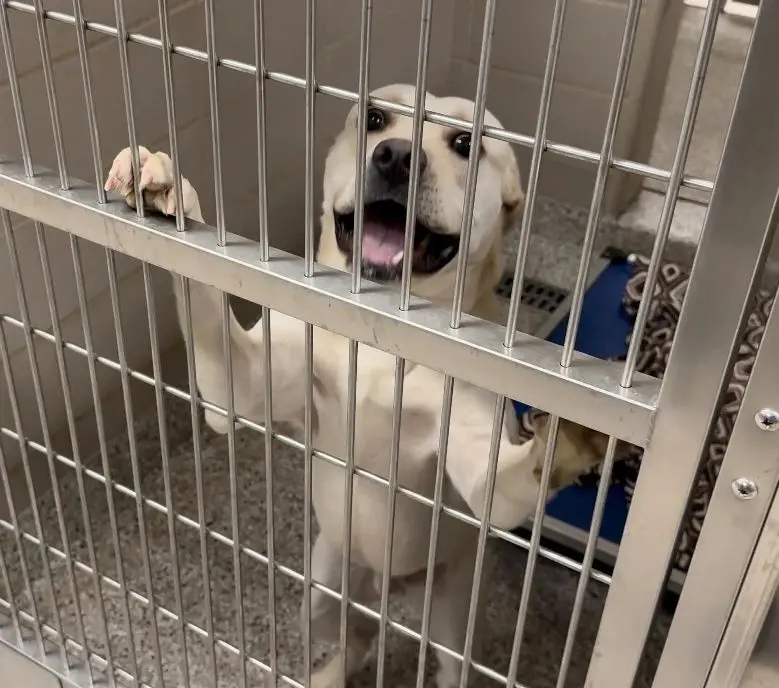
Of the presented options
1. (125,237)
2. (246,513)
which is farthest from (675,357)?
(246,513)

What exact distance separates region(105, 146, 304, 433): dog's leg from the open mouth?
0.11m

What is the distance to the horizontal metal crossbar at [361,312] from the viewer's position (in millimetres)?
493

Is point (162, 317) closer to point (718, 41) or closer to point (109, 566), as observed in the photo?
point (109, 566)

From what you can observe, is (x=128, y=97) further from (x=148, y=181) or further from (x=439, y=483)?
(x=439, y=483)

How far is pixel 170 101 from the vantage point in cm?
56

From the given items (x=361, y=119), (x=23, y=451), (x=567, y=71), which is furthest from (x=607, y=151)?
(x=567, y=71)

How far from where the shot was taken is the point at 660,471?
0.49 m

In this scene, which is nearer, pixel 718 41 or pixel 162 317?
pixel 162 317

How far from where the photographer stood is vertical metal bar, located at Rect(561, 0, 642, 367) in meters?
0.40

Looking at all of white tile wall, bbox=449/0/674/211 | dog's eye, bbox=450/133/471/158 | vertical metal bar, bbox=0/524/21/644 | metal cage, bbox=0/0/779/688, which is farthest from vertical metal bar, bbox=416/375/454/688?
white tile wall, bbox=449/0/674/211

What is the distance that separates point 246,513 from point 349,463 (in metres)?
0.67

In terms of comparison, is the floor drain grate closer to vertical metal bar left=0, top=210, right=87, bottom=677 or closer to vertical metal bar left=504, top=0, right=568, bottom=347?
vertical metal bar left=0, top=210, right=87, bottom=677

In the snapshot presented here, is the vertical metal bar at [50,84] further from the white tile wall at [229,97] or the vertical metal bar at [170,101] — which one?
the white tile wall at [229,97]

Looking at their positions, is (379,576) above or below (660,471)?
below
